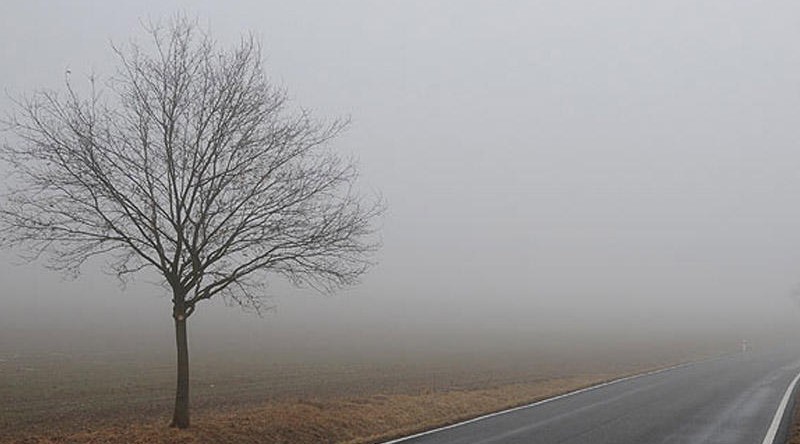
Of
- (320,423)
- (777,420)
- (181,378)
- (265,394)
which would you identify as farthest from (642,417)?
(265,394)

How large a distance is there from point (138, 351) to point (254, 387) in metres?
35.4

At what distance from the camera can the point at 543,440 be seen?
1538cm

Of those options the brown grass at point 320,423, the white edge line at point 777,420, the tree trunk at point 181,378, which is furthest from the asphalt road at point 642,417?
the tree trunk at point 181,378

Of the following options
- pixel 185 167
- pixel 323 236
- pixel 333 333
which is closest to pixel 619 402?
pixel 323 236

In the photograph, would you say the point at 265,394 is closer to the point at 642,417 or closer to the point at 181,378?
the point at 181,378

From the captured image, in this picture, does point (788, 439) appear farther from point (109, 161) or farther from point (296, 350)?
point (296, 350)

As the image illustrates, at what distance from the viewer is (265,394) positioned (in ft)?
95.4

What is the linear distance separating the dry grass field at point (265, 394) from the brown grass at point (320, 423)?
0.09 feet

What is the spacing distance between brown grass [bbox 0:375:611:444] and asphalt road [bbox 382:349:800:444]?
50.6 inches

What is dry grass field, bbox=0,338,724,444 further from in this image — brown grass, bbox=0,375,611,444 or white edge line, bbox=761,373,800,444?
white edge line, bbox=761,373,800,444

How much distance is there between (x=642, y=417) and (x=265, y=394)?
14.8 meters

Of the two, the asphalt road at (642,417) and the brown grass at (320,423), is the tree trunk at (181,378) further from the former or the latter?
the asphalt road at (642,417)

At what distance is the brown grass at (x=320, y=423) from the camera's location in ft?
48.7

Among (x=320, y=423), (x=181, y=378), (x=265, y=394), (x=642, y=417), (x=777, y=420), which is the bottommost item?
(x=777, y=420)
